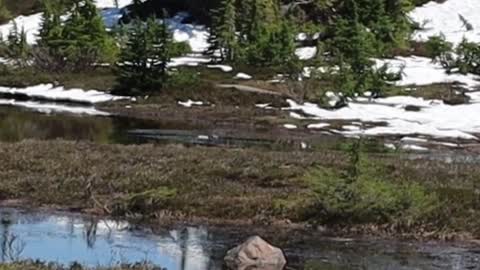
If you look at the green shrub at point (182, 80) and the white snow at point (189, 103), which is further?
the green shrub at point (182, 80)

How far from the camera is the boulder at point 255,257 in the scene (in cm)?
1848

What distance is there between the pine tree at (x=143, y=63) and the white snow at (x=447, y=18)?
27352 mm

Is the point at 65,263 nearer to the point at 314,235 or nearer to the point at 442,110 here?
the point at 314,235

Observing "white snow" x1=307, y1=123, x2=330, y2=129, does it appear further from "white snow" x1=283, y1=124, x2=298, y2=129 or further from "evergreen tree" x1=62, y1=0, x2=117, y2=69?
"evergreen tree" x1=62, y1=0, x2=117, y2=69

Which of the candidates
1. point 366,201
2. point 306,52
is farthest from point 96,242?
point 306,52

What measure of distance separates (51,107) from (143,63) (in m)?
9.84

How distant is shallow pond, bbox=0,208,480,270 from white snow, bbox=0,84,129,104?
42.4m

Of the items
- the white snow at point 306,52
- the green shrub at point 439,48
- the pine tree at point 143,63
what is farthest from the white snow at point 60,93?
the green shrub at point 439,48

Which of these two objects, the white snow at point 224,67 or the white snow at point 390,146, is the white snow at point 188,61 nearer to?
the white snow at point 224,67

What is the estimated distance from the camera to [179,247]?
2080 cm

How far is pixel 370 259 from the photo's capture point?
798 inches

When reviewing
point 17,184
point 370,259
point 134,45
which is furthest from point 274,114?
point 370,259

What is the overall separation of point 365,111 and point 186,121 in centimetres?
1006

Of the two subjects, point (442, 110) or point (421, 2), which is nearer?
point (442, 110)
